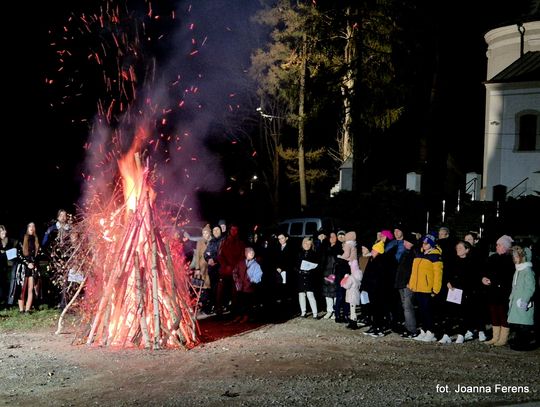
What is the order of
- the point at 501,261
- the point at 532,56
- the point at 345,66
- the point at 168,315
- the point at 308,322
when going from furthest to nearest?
the point at 532,56 < the point at 345,66 < the point at 308,322 < the point at 501,261 < the point at 168,315

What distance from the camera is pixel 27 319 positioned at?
1362cm

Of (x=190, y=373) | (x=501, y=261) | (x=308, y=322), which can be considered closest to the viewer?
(x=190, y=373)

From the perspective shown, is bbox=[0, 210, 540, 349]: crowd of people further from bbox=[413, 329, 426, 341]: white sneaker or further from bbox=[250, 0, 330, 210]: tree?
bbox=[250, 0, 330, 210]: tree

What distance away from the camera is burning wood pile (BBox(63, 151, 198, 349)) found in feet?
34.7

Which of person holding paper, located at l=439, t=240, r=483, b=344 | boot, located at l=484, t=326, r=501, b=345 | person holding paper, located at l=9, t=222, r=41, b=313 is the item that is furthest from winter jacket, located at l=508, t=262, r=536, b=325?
person holding paper, located at l=9, t=222, r=41, b=313

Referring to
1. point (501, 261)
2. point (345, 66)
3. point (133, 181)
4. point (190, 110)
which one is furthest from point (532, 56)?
point (133, 181)

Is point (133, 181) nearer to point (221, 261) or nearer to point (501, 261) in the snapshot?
point (221, 261)

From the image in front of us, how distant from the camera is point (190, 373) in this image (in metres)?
8.88

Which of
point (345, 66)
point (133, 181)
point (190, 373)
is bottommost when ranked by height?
point (190, 373)

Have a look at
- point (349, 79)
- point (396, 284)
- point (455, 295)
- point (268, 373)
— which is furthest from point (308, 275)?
point (349, 79)

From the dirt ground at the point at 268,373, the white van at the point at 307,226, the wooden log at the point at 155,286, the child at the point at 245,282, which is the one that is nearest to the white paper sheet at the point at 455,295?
the dirt ground at the point at 268,373

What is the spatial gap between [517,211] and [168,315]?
18.2 metres

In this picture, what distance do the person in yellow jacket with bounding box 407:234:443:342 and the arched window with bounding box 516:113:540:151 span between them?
21990mm

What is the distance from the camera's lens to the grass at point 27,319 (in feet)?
41.7
